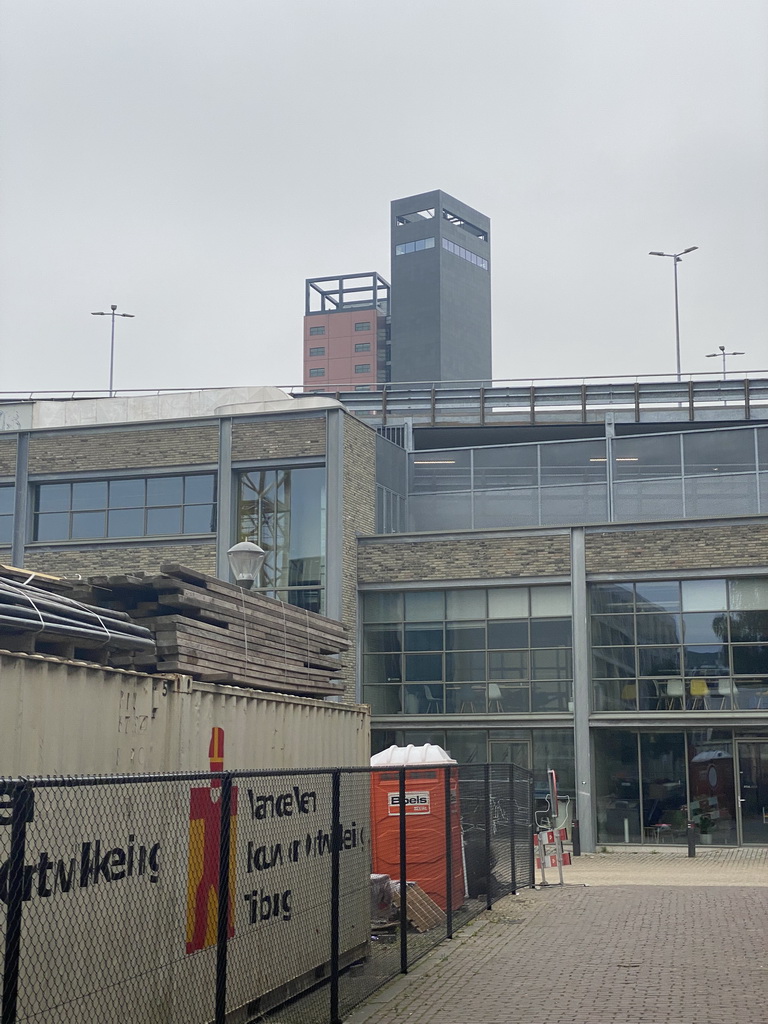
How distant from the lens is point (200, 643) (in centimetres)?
1083

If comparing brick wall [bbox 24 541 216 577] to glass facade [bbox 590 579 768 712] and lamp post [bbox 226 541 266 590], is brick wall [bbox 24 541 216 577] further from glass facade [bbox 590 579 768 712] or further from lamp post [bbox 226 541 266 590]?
lamp post [bbox 226 541 266 590]

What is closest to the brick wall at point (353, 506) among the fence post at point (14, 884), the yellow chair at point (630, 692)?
the yellow chair at point (630, 692)

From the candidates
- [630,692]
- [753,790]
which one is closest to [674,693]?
[630,692]

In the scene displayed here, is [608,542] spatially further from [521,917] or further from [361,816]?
[361,816]

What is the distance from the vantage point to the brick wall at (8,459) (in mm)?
32281

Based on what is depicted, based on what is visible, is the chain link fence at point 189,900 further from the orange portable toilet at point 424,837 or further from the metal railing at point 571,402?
the metal railing at point 571,402

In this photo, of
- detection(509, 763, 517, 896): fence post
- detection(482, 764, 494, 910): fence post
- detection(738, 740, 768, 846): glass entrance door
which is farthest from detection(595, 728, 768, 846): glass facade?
detection(482, 764, 494, 910): fence post

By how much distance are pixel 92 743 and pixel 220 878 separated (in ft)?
4.03

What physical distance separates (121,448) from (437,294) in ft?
235

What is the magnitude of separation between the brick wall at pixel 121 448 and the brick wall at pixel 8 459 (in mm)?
470

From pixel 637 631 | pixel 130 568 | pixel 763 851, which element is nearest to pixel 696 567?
pixel 637 631

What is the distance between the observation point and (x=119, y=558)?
30953 mm

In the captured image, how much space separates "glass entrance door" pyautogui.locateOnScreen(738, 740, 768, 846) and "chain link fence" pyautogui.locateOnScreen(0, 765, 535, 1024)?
15548 mm

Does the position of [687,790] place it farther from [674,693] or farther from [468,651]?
[468,651]
